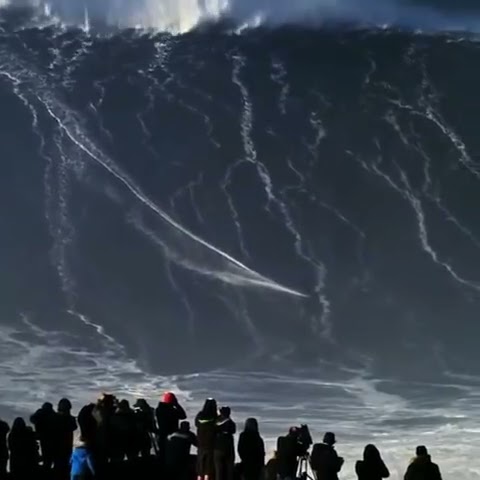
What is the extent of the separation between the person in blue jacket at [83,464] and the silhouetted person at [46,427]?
2379 mm

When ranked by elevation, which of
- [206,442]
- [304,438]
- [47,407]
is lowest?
[206,442]

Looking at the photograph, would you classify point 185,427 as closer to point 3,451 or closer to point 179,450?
point 179,450

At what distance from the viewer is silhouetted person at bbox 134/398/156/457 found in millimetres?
17000

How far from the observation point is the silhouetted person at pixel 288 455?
16.6 metres

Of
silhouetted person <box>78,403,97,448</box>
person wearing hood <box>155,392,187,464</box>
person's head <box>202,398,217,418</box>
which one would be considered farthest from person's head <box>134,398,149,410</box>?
silhouetted person <box>78,403,97,448</box>

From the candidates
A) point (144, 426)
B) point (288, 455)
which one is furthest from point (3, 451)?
point (288, 455)

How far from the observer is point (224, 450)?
16.2 m

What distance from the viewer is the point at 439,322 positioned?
45.7 metres

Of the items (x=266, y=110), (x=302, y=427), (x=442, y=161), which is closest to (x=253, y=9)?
(x=266, y=110)

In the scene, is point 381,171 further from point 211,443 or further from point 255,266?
point 211,443

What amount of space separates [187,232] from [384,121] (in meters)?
10.5

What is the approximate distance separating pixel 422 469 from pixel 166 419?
430 centimetres

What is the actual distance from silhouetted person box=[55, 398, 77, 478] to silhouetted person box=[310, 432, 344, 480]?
3.90 meters

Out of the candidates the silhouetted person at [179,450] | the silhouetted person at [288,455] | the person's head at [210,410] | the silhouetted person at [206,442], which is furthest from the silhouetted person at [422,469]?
the silhouetted person at [179,450]
